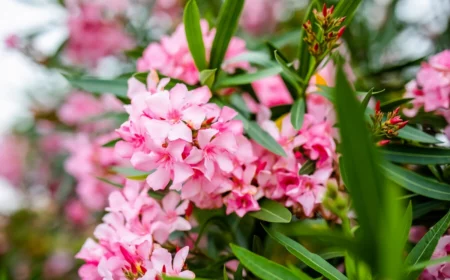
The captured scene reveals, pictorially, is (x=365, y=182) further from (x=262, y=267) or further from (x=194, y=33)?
(x=194, y=33)

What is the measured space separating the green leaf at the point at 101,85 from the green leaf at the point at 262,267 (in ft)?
1.44

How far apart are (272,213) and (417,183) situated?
0.79ft

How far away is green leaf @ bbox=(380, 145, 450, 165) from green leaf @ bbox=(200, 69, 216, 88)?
31 centimetres

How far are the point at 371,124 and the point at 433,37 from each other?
95 cm

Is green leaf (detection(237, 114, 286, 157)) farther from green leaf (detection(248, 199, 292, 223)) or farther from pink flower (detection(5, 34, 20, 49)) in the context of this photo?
pink flower (detection(5, 34, 20, 49))

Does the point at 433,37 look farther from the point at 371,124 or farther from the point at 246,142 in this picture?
the point at 246,142

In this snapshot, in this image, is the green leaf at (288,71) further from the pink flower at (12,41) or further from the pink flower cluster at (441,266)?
the pink flower at (12,41)

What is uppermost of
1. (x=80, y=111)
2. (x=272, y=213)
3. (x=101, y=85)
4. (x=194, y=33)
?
(x=194, y=33)

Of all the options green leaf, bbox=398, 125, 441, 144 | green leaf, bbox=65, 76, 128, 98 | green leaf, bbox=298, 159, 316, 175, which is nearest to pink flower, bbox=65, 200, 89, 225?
green leaf, bbox=65, 76, 128, 98

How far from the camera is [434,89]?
867 mm

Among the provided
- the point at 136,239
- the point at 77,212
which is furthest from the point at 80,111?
the point at 136,239

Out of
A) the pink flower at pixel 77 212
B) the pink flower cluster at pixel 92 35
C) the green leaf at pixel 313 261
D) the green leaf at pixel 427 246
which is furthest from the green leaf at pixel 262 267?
the pink flower at pixel 77 212

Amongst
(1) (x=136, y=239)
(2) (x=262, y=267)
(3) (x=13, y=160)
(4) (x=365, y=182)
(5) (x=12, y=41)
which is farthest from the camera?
(3) (x=13, y=160)

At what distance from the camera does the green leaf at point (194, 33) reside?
798 millimetres
